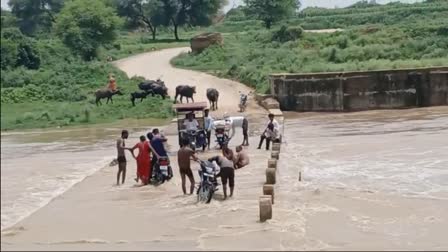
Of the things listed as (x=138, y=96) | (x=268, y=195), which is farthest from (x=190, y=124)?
(x=138, y=96)

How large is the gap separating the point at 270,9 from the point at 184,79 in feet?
93.1

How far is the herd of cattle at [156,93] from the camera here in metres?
34.8

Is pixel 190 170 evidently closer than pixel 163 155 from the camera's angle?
Yes

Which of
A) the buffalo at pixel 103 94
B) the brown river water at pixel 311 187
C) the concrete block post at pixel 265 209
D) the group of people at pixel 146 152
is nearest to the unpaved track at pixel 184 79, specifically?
the buffalo at pixel 103 94

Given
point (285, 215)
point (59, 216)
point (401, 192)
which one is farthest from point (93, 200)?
point (401, 192)

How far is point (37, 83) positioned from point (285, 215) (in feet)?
90.9

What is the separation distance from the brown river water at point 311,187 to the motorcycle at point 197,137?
160 cm

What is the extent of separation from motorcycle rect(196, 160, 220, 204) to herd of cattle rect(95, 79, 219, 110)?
59.4 ft

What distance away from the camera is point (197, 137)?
2353cm

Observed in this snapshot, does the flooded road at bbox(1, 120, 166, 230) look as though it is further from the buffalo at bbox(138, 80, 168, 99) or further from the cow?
the buffalo at bbox(138, 80, 168, 99)

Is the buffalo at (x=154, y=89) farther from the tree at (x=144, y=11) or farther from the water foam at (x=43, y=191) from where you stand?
the tree at (x=144, y=11)

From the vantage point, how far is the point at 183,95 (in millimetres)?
35844

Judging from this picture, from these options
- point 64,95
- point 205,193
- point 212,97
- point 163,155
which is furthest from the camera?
point 64,95

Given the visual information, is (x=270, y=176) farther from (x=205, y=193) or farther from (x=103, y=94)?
(x=103, y=94)
